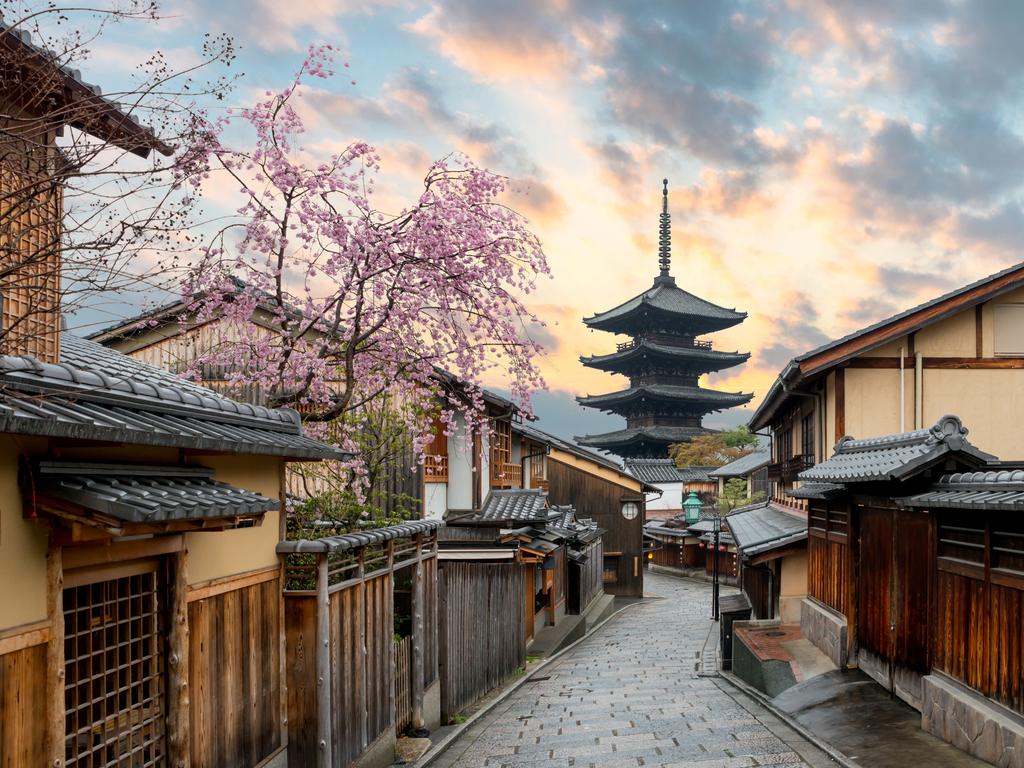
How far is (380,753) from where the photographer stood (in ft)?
35.4

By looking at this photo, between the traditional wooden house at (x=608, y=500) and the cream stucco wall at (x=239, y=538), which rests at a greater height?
the cream stucco wall at (x=239, y=538)

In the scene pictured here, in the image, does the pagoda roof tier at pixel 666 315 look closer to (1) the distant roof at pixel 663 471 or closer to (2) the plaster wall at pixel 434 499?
(1) the distant roof at pixel 663 471

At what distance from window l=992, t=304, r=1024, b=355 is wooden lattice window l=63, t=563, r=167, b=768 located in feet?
64.9

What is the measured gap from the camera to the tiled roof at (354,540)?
29.0 ft

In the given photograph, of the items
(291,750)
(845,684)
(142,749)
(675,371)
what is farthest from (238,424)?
(675,371)

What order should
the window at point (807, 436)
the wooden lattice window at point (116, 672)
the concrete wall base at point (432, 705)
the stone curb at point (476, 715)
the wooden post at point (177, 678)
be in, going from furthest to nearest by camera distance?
the window at point (807, 436)
the concrete wall base at point (432, 705)
the stone curb at point (476, 715)
the wooden post at point (177, 678)
the wooden lattice window at point (116, 672)

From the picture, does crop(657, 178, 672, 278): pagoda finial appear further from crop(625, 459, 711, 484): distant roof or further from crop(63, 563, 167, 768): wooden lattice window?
crop(63, 563, 167, 768): wooden lattice window

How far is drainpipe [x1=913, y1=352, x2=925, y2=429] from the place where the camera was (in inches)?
782

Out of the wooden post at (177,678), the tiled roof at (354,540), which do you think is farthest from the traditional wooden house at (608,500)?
the wooden post at (177,678)

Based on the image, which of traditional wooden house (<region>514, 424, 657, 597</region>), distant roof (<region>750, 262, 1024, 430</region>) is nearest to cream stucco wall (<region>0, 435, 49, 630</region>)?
distant roof (<region>750, 262, 1024, 430</region>)

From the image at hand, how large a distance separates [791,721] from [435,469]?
528 inches

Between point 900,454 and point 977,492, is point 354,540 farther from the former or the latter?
point 900,454

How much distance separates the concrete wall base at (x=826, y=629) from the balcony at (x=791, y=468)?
13.7ft

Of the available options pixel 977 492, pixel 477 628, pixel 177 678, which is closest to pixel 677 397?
pixel 477 628
